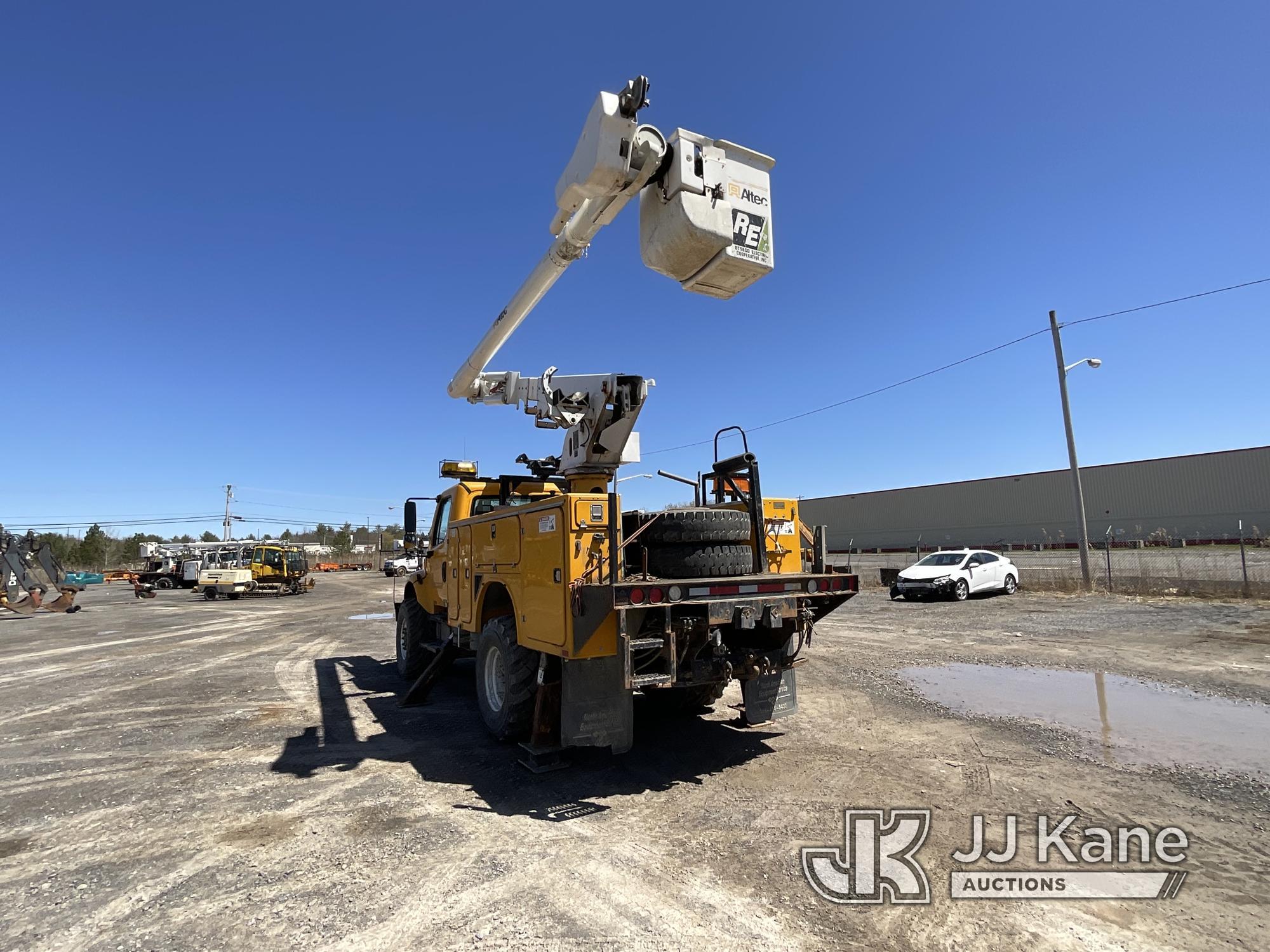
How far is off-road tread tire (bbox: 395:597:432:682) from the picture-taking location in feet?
28.9

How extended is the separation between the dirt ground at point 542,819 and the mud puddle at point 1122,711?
0.19 metres

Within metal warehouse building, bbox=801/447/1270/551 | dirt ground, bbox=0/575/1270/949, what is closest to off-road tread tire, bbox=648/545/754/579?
dirt ground, bbox=0/575/1270/949

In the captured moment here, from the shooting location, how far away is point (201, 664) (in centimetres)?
1071

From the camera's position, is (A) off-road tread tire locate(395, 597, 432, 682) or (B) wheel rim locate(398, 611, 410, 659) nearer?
(A) off-road tread tire locate(395, 597, 432, 682)

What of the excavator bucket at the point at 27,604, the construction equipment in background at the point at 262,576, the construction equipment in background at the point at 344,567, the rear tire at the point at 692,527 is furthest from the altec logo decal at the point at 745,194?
the construction equipment in background at the point at 344,567

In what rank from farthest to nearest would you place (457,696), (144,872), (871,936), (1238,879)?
(457,696)
(144,872)
(1238,879)
(871,936)

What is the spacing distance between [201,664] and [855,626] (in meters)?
12.1

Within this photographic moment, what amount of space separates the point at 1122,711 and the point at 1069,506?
49474 mm

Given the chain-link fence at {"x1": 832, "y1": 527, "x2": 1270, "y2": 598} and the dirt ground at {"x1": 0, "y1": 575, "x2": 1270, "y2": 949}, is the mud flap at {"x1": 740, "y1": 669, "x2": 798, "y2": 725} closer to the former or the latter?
the dirt ground at {"x1": 0, "y1": 575, "x2": 1270, "y2": 949}

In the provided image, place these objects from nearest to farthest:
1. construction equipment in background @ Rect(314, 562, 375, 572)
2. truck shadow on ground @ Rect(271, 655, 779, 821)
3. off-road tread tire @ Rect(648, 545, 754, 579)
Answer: truck shadow on ground @ Rect(271, 655, 779, 821) → off-road tread tire @ Rect(648, 545, 754, 579) → construction equipment in background @ Rect(314, 562, 375, 572)

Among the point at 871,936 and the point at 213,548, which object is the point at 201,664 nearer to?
the point at 871,936

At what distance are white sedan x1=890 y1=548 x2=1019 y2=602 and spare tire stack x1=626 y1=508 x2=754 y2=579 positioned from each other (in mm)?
14750

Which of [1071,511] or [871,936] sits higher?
[1071,511]

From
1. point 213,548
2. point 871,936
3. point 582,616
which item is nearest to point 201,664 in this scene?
point 582,616
